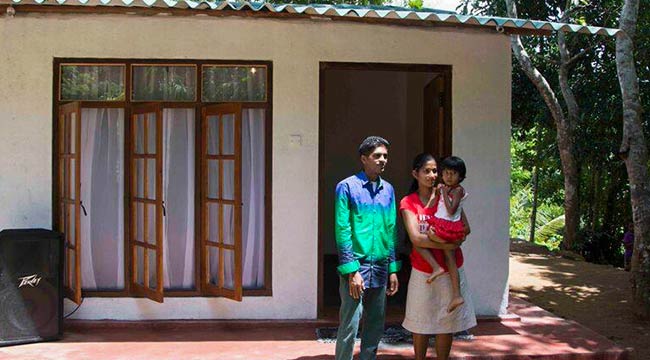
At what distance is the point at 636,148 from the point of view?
24.2ft

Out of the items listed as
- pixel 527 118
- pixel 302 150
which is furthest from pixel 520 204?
pixel 302 150

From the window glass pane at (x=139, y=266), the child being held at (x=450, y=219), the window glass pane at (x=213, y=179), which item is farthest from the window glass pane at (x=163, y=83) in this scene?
the child being held at (x=450, y=219)

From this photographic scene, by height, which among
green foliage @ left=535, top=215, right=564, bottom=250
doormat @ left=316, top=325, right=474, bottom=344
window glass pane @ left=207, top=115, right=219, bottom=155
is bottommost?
green foliage @ left=535, top=215, right=564, bottom=250

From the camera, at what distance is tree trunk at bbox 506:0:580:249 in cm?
1313

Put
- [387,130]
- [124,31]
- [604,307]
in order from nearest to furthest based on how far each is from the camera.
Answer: [124,31]
[604,307]
[387,130]

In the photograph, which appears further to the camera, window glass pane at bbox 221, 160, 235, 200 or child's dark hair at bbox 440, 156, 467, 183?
window glass pane at bbox 221, 160, 235, 200

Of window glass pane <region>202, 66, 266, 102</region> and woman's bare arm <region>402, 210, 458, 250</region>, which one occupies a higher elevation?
window glass pane <region>202, 66, 266, 102</region>

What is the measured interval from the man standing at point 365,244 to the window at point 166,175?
1.76 m

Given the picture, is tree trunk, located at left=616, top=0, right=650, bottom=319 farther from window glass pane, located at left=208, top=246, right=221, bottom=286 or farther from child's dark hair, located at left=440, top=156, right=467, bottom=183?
window glass pane, located at left=208, top=246, right=221, bottom=286

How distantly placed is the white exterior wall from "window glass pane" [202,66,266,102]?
12 cm

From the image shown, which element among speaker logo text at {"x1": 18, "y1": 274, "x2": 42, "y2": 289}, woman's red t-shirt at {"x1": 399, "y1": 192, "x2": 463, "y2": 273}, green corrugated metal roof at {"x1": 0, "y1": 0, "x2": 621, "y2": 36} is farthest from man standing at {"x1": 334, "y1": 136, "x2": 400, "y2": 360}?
speaker logo text at {"x1": 18, "y1": 274, "x2": 42, "y2": 289}

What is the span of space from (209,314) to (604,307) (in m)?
4.41

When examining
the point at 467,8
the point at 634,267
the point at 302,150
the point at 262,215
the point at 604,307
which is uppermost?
the point at 467,8

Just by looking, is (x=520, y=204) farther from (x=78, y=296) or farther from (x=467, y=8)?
(x=78, y=296)
